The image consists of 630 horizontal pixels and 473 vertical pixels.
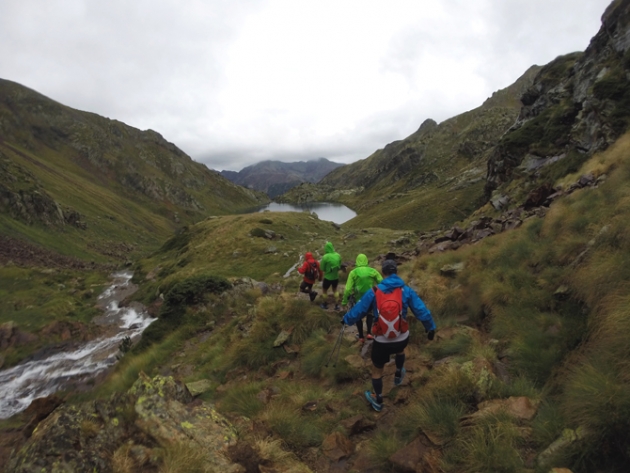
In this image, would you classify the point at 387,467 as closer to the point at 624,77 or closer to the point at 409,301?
the point at 409,301

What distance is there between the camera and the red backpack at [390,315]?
651 cm

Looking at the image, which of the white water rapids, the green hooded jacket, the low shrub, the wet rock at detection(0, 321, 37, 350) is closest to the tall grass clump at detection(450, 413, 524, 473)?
the green hooded jacket

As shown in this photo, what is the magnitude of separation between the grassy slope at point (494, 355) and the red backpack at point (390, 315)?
1.19 meters

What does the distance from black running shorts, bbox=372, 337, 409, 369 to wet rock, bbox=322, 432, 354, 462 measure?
147 centimetres

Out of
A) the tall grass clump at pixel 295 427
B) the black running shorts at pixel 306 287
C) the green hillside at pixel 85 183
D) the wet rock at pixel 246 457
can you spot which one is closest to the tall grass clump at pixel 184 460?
the wet rock at pixel 246 457

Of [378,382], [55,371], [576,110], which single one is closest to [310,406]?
[378,382]

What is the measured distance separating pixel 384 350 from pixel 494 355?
229 centimetres

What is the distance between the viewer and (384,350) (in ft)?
22.3

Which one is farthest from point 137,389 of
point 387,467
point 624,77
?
point 624,77

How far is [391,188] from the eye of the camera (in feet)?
563

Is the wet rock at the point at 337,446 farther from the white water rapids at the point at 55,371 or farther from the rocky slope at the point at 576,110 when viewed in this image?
the rocky slope at the point at 576,110

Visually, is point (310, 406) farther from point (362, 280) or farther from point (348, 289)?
point (362, 280)

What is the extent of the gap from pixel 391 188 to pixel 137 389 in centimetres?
17215

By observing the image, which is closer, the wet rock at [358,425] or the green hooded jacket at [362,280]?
the wet rock at [358,425]
